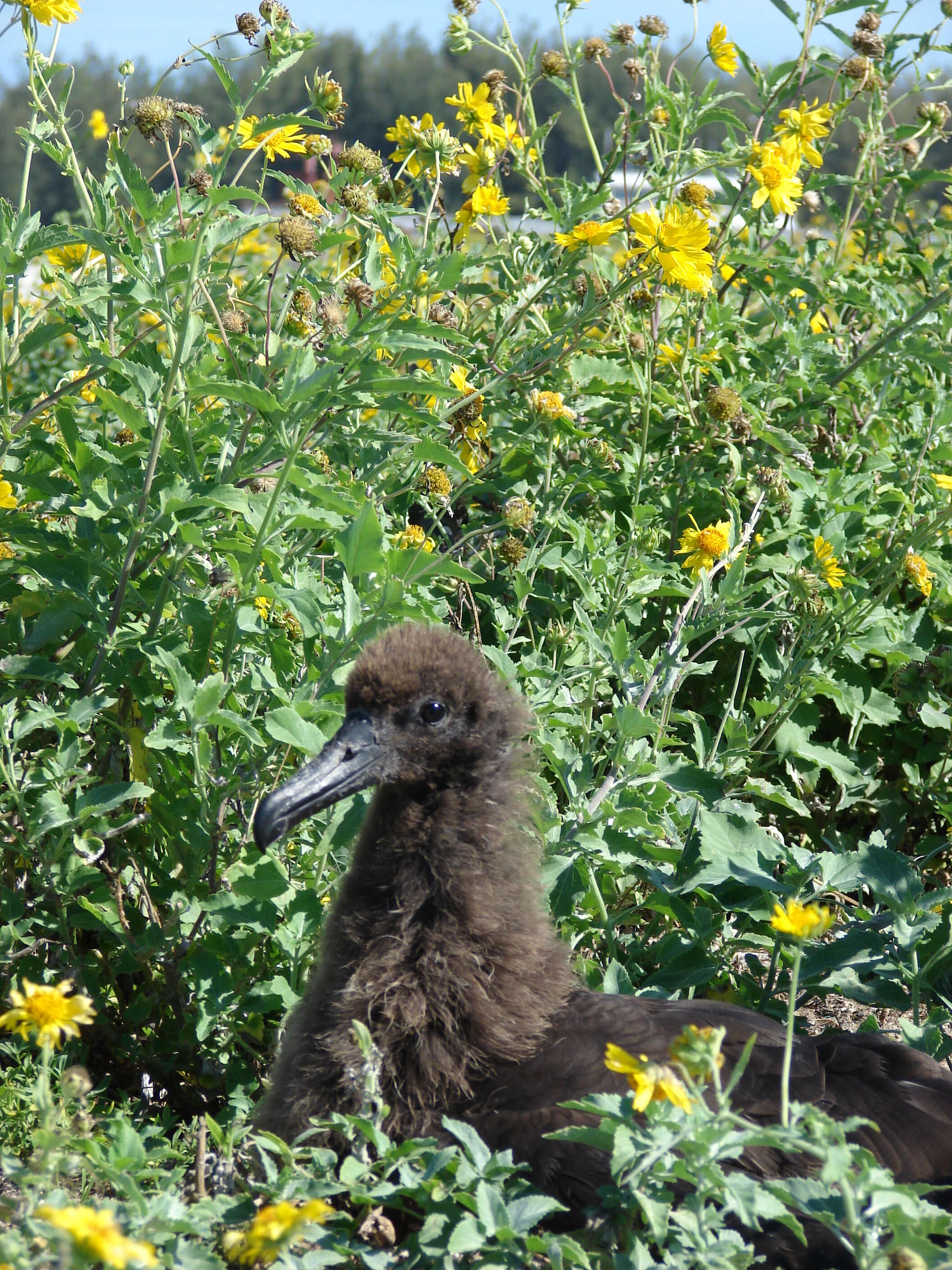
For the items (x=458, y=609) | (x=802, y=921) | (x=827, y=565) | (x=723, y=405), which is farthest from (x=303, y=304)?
(x=802, y=921)

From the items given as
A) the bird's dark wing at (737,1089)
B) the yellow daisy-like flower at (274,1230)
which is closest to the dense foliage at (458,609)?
the yellow daisy-like flower at (274,1230)

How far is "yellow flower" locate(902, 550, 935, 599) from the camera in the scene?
11.7 feet

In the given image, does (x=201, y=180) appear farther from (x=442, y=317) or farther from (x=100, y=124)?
(x=100, y=124)

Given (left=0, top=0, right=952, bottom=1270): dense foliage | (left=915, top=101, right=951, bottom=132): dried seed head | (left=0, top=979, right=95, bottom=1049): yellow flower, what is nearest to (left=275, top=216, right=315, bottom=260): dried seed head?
(left=0, top=0, right=952, bottom=1270): dense foliage

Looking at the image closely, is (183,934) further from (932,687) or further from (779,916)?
(932,687)

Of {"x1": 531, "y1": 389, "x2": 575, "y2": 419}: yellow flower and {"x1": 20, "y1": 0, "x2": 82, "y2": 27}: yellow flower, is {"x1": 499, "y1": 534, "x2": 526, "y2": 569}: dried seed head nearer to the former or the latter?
{"x1": 531, "y1": 389, "x2": 575, "y2": 419}: yellow flower

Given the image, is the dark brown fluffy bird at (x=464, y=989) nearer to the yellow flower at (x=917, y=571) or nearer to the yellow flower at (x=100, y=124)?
the yellow flower at (x=917, y=571)

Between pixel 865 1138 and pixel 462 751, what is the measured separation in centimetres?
106

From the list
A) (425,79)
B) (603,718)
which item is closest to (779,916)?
(603,718)

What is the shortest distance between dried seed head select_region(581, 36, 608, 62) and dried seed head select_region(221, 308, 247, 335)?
157cm

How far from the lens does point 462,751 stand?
260 cm

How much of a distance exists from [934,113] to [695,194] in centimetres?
115

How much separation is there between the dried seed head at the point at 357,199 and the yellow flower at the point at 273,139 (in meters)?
0.16

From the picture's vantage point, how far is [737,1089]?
7.43ft
